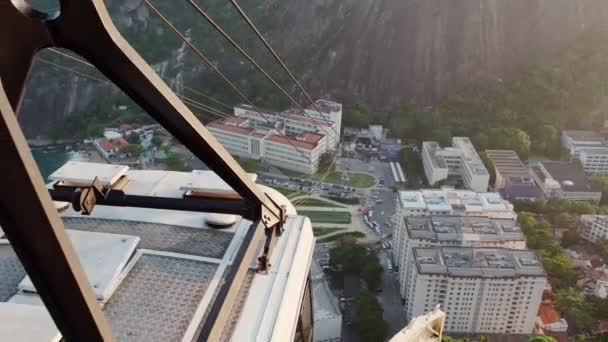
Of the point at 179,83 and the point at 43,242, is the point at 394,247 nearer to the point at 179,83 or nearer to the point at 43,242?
the point at 43,242

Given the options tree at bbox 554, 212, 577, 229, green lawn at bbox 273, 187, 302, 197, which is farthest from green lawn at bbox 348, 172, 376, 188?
tree at bbox 554, 212, 577, 229

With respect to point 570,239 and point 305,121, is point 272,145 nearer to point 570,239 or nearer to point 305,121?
point 305,121

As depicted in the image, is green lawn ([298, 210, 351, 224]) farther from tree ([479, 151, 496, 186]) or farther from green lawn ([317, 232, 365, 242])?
tree ([479, 151, 496, 186])

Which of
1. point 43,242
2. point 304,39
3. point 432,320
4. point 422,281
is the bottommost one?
point 422,281

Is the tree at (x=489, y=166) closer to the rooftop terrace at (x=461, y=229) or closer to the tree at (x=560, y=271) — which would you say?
the rooftop terrace at (x=461, y=229)

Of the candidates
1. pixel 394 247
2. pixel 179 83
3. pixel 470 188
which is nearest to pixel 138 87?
pixel 394 247

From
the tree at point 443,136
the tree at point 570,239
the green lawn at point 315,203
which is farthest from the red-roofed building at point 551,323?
the tree at point 443,136

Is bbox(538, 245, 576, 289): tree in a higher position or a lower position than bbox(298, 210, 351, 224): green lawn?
higher
